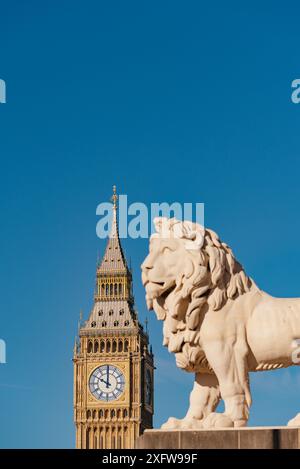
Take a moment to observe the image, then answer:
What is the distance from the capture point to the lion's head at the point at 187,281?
49.3ft

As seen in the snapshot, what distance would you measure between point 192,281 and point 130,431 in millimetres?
96579

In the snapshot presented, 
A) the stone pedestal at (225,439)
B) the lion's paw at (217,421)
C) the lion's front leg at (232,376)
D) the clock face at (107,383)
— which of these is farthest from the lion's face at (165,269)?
the clock face at (107,383)

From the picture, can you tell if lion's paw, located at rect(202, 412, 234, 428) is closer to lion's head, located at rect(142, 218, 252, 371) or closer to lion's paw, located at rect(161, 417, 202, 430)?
lion's paw, located at rect(161, 417, 202, 430)

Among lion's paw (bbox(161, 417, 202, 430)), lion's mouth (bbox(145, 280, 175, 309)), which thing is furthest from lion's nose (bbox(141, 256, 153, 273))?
lion's paw (bbox(161, 417, 202, 430))

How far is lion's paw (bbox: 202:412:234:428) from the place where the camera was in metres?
14.5

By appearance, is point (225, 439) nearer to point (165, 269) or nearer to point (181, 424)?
point (181, 424)

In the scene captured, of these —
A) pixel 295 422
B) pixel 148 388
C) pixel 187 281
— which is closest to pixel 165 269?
pixel 187 281

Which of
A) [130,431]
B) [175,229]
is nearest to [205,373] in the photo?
[175,229]

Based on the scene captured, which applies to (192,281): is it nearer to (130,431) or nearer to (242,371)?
(242,371)

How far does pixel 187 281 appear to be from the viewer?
49.3 feet

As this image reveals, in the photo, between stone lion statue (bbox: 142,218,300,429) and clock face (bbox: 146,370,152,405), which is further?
clock face (bbox: 146,370,152,405)

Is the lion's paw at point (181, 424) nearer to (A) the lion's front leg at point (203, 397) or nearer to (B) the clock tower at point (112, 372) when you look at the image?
(A) the lion's front leg at point (203, 397)

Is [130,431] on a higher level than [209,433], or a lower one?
higher
